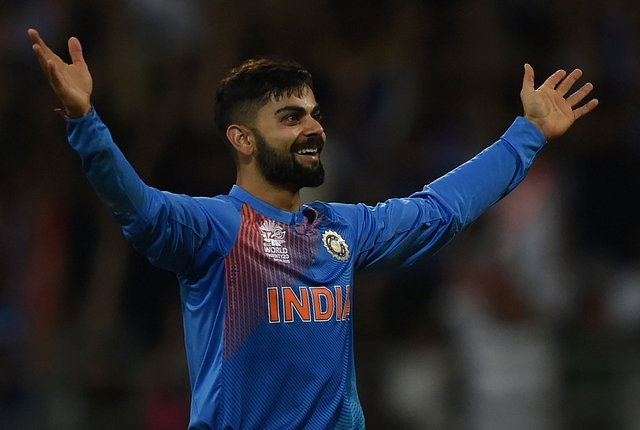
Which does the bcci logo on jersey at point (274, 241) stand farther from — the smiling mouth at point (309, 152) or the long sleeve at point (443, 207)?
the long sleeve at point (443, 207)

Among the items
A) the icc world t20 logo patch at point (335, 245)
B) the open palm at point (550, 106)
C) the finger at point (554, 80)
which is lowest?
the icc world t20 logo patch at point (335, 245)

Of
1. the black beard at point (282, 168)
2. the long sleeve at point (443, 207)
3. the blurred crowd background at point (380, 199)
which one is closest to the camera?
the black beard at point (282, 168)

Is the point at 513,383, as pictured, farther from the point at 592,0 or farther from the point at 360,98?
the point at 592,0

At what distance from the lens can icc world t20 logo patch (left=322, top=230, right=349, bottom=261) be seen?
4492 mm

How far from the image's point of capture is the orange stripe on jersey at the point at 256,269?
4.20 meters

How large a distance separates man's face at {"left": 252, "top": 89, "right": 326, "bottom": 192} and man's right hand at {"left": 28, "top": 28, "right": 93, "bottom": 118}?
3.19 feet

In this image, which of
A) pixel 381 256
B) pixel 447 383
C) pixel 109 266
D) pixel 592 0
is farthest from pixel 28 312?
pixel 592 0

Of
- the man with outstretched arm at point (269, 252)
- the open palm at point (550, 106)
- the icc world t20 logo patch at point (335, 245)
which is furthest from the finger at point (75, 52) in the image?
the open palm at point (550, 106)

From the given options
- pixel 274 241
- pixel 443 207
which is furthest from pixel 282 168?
pixel 443 207

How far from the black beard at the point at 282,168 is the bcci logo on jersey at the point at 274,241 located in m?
0.19

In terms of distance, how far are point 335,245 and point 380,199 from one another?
13.4 feet

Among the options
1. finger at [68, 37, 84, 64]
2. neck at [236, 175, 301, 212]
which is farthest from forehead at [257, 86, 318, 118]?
finger at [68, 37, 84, 64]

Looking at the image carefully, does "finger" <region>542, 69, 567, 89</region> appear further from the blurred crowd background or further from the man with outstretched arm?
the blurred crowd background

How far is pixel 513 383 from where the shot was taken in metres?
7.96
